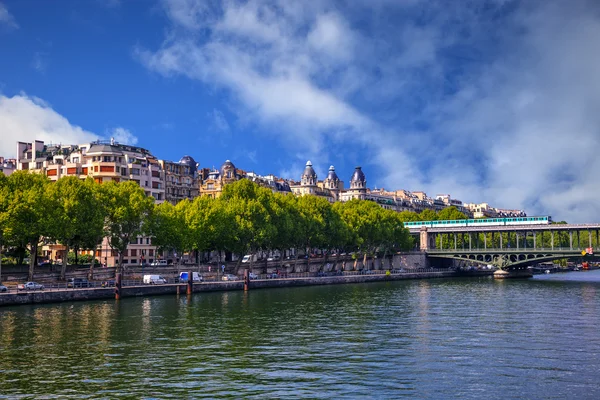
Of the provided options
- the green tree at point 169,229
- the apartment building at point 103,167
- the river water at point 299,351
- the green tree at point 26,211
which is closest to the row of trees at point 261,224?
the green tree at point 169,229

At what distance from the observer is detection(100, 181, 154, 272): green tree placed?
299 ft

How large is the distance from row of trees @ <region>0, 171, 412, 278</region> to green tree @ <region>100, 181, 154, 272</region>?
0.13m

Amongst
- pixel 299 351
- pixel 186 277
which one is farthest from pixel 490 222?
pixel 299 351

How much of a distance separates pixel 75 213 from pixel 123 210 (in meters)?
7.18

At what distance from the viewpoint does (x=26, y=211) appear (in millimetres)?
78125

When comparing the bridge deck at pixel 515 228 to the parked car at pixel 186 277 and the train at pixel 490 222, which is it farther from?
the parked car at pixel 186 277

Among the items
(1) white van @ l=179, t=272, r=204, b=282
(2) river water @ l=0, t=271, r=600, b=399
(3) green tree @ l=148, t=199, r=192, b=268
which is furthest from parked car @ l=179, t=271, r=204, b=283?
(2) river water @ l=0, t=271, r=600, b=399

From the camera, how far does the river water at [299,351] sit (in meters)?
33.3

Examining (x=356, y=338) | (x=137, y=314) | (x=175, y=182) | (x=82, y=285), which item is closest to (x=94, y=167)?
(x=175, y=182)

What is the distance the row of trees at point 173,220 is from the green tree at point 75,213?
0.12 metres

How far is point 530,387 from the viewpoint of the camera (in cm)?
3328

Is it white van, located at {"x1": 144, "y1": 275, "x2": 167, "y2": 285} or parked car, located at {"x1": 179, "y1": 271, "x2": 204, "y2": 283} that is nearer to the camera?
white van, located at {"x1": 144, "y1": 275, "x2": 167, "y2": 285}

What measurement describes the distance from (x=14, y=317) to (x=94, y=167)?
65.0 metres

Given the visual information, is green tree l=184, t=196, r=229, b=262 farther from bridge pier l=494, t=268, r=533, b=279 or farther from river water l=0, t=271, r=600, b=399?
bridge pier l=494, t=268, r=533, b=279
